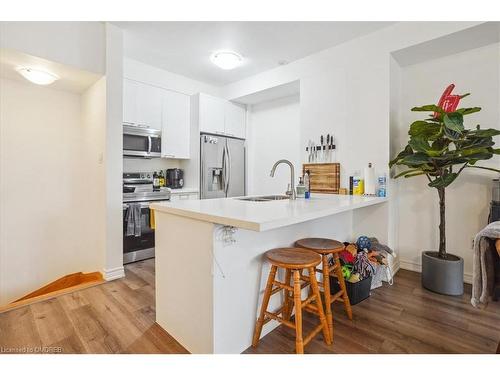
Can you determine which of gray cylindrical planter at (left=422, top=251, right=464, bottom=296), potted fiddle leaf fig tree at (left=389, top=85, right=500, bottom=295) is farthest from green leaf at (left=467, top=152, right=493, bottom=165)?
gray cylindrical planter at (left=422, top=251, right=464, bottom=296)

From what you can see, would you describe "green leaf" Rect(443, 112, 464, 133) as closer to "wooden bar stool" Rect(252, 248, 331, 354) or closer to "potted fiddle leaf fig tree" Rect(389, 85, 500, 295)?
"potted fiddle leaf fig tree" Rect(389, 85, 500, 295)

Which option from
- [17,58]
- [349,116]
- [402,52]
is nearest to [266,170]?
[349,116]

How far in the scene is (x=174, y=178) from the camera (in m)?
3.89

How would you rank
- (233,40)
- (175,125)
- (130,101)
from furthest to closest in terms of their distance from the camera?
(175,125)
(130,101)
(233,40)

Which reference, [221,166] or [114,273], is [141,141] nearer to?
[221,166]

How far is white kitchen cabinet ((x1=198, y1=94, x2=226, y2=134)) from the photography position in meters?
3.87

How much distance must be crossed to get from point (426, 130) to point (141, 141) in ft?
10.4

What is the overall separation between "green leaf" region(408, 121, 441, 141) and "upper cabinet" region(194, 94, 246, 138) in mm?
2710

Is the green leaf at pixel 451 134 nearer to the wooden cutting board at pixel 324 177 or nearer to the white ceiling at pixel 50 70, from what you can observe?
the wooden cutting board at pixel 324 177

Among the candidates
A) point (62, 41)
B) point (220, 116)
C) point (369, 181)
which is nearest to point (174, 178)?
point (220, 116)

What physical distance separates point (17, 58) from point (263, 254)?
273cm

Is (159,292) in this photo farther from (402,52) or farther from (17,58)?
(402,52)

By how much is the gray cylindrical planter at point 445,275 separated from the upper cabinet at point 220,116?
3182 mm

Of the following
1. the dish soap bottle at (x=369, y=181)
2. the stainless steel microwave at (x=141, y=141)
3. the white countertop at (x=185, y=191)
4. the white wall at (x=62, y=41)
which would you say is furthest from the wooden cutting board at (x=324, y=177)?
the white wall at (x=62, y=41)
